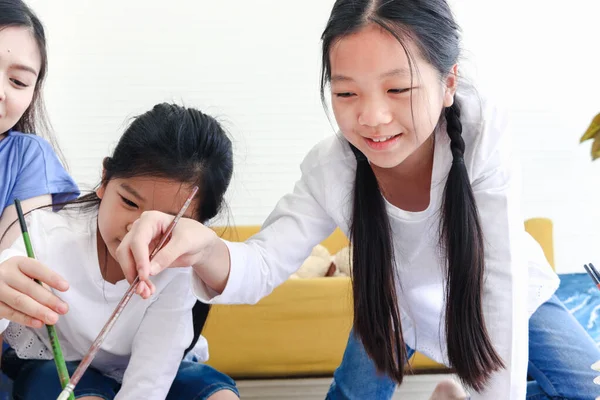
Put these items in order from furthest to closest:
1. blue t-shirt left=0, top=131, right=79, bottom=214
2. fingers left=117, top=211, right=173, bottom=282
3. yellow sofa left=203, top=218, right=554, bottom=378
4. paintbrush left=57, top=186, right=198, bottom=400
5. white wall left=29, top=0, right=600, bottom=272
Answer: white wall left=29, top=0, right=600, bottom=272 < yellow sofa left=203, top=218, right=554, bottom=378 < blue t-shirt left=0, top=131, right=79, bottom=214 < fingers left=117, top=211, right=173, bottom=282 < paintbrush left=57, top=186, right=198, bottom=400

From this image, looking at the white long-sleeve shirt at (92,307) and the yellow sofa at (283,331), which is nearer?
the white long-sleeve shirt at (92,307)

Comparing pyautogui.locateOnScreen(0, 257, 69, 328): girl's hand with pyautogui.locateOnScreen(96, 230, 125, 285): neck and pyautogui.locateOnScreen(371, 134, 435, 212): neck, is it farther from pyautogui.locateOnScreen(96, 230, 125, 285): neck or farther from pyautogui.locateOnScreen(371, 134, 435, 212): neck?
pyautogui.locateOnScreen(371, 134, 435, 212): neck

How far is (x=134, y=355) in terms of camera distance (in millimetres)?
1213

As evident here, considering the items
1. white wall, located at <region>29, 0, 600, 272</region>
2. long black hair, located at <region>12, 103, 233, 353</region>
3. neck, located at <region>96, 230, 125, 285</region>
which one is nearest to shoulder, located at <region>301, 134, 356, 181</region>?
long black hair, located at <region>12, 103, 233, 353</region>

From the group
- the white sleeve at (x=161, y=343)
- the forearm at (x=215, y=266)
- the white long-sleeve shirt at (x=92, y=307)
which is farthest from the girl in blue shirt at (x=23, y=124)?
the forearm at (x=215, y=266)

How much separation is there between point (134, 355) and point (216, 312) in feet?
3.05

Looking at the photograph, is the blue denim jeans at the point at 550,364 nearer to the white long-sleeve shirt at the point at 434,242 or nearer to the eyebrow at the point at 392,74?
the white long-sleeve shirt at the point at 434,242

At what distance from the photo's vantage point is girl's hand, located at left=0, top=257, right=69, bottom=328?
0.91 m

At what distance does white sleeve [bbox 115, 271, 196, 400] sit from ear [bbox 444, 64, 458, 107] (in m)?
0.55

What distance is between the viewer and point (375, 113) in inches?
39.6

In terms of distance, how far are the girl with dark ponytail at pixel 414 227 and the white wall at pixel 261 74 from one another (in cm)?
173

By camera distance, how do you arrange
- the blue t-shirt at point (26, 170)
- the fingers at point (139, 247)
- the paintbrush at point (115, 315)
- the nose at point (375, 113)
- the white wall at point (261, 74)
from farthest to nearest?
the white wall at point (261, 74) → the blue t-shirt at point (26, 170) → the nose at point (375, 113) → the fingers at point (139, 247) → the paintbrush at point (115, 315)

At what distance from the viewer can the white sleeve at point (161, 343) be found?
1.17m

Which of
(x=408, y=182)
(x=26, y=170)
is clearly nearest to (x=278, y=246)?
(x=408, y=182)
